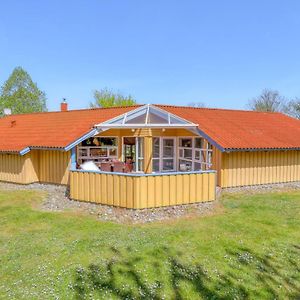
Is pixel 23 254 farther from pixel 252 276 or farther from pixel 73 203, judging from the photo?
pixel 252 276

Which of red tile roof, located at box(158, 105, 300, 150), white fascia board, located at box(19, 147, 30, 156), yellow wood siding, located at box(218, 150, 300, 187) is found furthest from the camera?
red tile roof, located at box(158, 105, 300, 150)

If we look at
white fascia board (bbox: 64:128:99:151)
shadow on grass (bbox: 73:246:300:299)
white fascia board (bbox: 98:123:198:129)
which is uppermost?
white fascia board (bbox: 98:123:198:129)

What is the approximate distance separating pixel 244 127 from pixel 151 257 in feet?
46.1

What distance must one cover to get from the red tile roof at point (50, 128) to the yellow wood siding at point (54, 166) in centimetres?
72

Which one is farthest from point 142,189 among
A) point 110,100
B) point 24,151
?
point 110,100

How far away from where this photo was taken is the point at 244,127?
19672 mm

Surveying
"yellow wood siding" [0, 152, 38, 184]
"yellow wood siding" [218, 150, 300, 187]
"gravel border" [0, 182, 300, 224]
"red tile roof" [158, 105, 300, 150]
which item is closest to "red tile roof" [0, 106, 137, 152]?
"yellow wood siding" [0, 152, 38, 184]

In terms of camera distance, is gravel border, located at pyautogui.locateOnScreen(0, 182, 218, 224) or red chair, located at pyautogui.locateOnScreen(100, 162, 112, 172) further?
red chair, located at pyautogui.locateOnScreen(100, 162, 112, 172)

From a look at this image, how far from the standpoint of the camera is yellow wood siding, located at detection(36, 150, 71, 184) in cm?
1628

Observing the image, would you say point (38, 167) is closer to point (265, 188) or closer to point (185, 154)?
point (185, 154)

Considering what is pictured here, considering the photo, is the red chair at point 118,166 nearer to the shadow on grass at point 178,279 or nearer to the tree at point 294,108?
the shadow on grass at point 178,279

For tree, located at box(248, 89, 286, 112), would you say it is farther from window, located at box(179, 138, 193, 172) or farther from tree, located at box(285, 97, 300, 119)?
window, located at box(179, 138, 193, 172)

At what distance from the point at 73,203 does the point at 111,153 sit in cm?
669

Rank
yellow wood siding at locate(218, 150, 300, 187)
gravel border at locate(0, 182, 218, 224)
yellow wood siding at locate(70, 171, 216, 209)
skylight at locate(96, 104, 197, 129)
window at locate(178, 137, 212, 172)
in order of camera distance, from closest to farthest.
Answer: gravel border at locate(0, 182, 218, 224) → yellow wood siding at locate(70, 171, 216, 209) → yellow wood siding at locate(218, 150, 300, 187) → skylight at locate(96, 104, 197, 129) → window at locate(178, 137, 212, 172)
